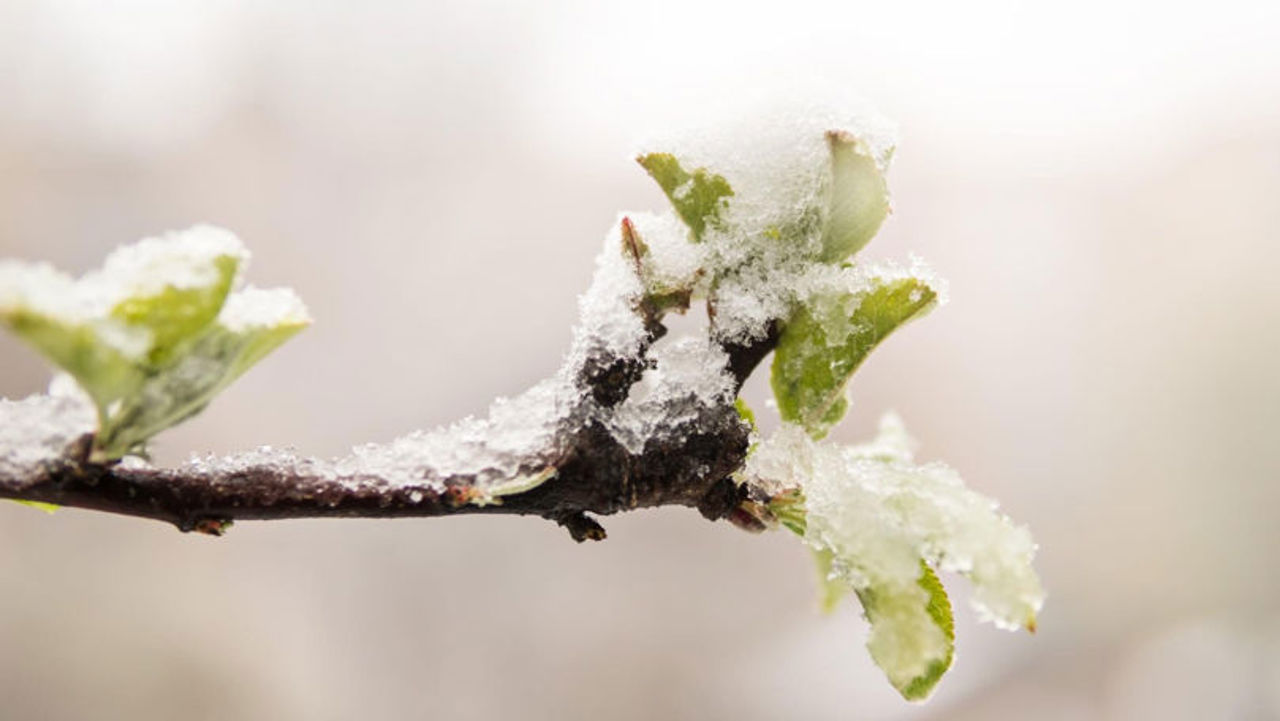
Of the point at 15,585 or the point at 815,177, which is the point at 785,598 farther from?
the point at 815,177

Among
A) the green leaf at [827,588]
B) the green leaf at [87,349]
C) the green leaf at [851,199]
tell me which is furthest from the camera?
the green leaf at [827,588]

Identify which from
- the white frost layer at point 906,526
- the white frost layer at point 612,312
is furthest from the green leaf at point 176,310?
the white frost layer at point 906,526

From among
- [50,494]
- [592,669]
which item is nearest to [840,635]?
[592,669]

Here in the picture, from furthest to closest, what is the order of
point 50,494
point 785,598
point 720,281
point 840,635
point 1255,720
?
1. point 785,598
2. point 840,635
3. point 1255,720
4. point 720,281
5. point 50,494

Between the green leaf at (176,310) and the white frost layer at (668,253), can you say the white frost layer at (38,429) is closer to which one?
the green leaf at (176,310)

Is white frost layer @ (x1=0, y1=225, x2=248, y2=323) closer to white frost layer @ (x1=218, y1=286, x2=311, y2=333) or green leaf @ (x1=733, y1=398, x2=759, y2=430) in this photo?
white frost layer @ (x1=218, y1=286, x2=311, y2=333)

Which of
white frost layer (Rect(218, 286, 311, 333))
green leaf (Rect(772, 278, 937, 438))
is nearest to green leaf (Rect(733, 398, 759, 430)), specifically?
green leaf (Rect(772, 278, 937, 438))

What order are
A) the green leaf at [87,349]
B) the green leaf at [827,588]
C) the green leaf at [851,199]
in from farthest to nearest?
the green leaf at [827,588]
the green leaf at [851,199]
the green leaf at [87,349]
